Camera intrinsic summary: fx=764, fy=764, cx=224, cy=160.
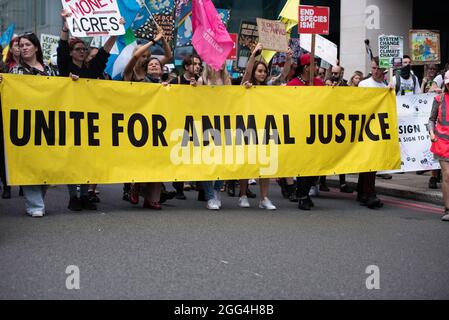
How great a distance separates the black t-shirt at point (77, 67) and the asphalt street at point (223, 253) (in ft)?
5.44

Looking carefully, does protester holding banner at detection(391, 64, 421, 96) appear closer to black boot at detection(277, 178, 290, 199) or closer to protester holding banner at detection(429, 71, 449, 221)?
black boot at detection(277, 178, 290, 199)

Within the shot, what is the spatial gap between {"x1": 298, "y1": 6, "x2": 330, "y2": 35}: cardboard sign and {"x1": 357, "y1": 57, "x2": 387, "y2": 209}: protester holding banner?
0.92m

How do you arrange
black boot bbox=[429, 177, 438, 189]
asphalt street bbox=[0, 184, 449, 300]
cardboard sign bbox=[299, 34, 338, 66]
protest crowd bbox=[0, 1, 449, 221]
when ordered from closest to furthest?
asphalt street bbox=[0, 184, 449, 300] → protest crowd bbox=[0, 1, 449, 221] → black boot bbox=[429, 177, 438, 189] → cardboard sign bbox=[299, 34, 338, 66]

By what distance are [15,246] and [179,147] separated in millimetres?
3050

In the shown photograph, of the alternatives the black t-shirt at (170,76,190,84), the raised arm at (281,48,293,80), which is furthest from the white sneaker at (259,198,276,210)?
the black t-shirt at (170,76,190,84)

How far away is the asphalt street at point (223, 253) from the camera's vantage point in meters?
5.29

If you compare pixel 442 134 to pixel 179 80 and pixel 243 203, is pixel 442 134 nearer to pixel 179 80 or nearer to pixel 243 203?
pixel 243 203

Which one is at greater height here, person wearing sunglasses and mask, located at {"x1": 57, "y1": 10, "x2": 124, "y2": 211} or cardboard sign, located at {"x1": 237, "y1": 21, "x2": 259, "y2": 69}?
cardboard sign, located at {"x1": 237, "y1": 21, "x2": 259, "y2": 69}

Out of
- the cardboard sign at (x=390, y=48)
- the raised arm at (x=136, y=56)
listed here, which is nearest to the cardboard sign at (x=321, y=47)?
the cardboard sign at (x=390, y=48)

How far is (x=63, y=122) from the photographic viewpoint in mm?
8789

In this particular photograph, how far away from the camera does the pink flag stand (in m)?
9.46

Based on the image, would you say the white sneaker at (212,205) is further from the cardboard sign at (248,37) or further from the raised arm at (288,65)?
the cardboard sign at (248,37)
